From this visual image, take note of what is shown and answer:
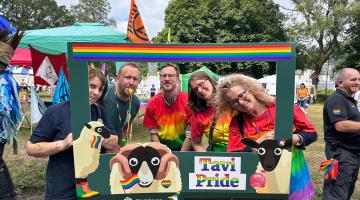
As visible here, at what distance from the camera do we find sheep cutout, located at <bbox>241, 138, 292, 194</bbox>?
84.1 inches

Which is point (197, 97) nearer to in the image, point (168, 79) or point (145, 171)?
point (168, 79)

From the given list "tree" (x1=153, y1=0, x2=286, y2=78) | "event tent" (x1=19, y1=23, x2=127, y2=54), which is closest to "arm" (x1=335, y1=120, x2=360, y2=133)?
"event tent" (x1=19, y1=23, x2=127, y2=54)

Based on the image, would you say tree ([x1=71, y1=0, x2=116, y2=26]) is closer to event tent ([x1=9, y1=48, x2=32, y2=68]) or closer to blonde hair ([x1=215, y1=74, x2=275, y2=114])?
event tent ([x1=9, y1=48, x2=32, y2=68])

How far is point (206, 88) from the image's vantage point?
114 inches

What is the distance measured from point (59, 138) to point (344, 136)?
2.90m

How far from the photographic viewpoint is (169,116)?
2996 millimetres

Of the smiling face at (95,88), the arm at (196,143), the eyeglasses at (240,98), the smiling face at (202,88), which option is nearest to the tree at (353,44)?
the smiling face at (202,88)

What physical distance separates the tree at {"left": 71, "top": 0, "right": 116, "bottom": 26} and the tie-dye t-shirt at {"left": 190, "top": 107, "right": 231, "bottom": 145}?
44.2 metres

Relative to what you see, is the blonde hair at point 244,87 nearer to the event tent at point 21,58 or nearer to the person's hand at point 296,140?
the person's hand at point 296,140

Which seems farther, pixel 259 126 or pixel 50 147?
pixel 259 126

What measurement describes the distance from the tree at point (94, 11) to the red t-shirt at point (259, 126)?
44717mm

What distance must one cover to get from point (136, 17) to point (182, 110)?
345 cm

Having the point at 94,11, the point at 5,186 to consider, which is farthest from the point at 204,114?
the point at 94,11

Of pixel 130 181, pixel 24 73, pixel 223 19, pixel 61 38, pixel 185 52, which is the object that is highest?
pixel 223 19
